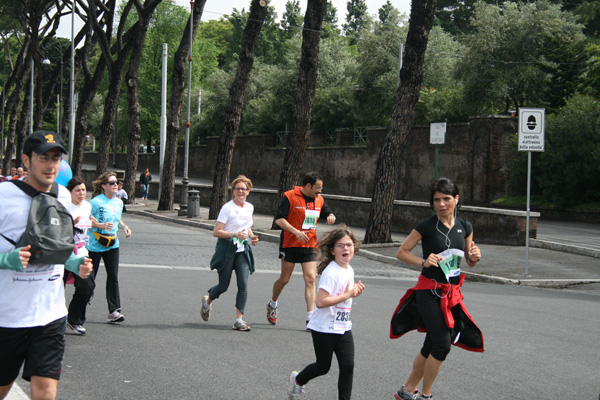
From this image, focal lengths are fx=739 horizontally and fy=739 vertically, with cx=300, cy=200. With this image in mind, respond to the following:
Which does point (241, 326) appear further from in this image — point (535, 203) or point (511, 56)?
point (511, 56)

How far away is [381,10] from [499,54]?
3014 inches

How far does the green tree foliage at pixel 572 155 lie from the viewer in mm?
25953

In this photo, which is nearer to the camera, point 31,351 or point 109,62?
point 31,351

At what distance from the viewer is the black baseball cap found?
13.3 feet

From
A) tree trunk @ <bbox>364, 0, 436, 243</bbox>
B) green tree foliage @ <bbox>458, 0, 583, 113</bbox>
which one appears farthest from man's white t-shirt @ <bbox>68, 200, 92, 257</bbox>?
green tree foliage @ <bbox>458, 0, 583, 113</bbox>

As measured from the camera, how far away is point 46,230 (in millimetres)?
4000

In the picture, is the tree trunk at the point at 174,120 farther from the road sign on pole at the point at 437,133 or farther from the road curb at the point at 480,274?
the road sign on pole at the point at 437,133

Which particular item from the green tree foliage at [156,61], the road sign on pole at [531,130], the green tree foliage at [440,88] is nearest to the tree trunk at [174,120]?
the green tree foliage at [440,88]

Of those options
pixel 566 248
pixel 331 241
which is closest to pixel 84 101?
pixel 566 248

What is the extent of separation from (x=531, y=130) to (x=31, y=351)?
487 inches

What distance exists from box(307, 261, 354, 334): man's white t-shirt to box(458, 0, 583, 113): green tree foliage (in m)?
29.9

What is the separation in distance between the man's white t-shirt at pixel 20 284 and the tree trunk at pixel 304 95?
17.1 metres

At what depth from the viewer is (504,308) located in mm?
10234

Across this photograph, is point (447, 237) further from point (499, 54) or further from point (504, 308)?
point (499, 54)
